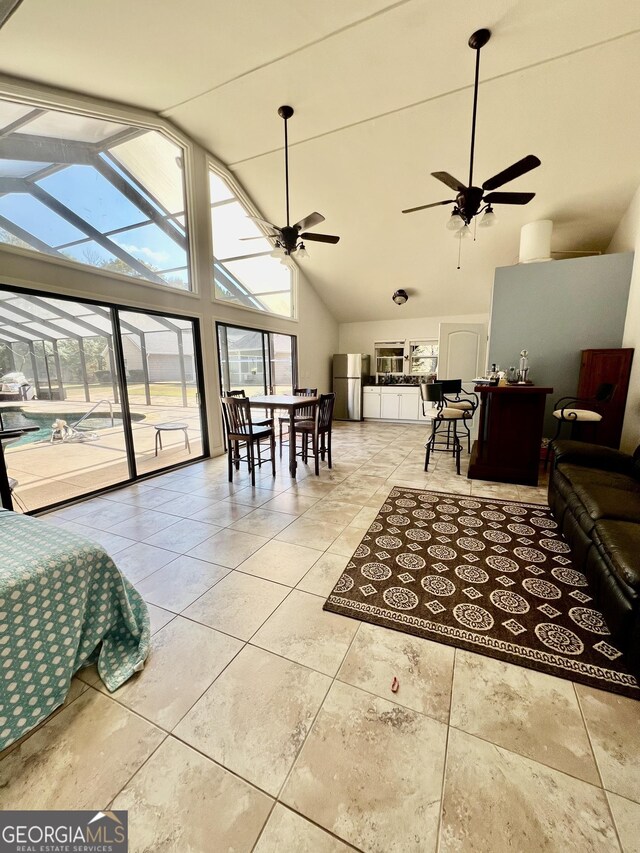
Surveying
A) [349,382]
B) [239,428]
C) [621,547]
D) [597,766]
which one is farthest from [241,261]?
[597,766]

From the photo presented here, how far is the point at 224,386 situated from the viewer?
5.05m

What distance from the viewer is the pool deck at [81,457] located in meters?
3.16

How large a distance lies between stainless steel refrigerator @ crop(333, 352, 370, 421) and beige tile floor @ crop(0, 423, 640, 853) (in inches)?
244

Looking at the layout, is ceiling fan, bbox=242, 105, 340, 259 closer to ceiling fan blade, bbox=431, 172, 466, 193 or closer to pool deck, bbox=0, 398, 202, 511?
ceiling fan blade, bbox=431, 172, 466, 193

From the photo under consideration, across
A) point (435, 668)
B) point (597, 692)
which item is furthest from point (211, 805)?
point (597, 692)

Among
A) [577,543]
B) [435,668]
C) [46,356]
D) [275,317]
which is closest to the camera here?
[435,668]

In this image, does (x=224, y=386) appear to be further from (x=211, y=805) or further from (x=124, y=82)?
(x=211, y=805)

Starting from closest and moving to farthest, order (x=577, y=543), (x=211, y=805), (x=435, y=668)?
(x=211, y=805) → (x=435, y=668) → (x=577, y=543)

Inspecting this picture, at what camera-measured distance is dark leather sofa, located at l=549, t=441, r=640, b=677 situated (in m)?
1.40

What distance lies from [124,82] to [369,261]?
4016 mm

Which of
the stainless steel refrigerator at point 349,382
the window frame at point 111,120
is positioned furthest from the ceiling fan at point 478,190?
the stainless steel refrigerator at point 349,382

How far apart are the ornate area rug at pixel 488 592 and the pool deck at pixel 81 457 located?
9.68 feet

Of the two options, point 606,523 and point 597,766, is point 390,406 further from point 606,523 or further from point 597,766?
point 597,766

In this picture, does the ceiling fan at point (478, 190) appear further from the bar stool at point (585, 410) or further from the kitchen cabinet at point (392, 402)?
the kitchen cabinet at point (392, 402)
